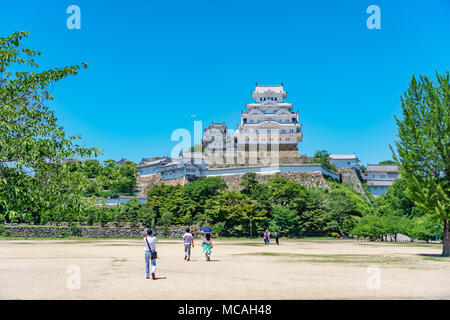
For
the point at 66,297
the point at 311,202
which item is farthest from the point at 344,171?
the point at 66,297

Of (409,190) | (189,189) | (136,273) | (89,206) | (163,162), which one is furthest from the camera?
(163,162)

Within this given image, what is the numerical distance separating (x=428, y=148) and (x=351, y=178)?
48.7 metres

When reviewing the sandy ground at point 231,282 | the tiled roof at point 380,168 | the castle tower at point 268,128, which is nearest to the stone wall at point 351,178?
the tiled roof at point 380,168

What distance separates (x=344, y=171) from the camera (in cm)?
7081

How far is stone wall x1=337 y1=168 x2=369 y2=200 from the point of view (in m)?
66.8

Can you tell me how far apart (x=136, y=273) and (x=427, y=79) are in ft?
64.8

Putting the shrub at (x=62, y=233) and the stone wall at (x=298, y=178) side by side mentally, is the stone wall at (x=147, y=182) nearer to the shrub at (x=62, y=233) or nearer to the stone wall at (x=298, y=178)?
the stone wall at (x=298, y=178)

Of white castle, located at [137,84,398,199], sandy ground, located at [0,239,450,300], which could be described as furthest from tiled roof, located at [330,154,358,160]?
sandy ground, located at [0,239,450,300]

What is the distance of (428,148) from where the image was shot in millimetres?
22172

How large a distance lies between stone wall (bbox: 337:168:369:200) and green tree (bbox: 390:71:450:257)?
44.8 metres

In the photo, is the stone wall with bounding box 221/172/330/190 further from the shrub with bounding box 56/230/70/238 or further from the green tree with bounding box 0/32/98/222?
the green tree with bounding box 0/32/98/222

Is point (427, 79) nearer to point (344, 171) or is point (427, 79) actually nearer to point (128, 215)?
point (128, 215)

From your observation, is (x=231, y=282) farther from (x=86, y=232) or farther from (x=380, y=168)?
(x=380, y=168)

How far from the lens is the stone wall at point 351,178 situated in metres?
66.8
